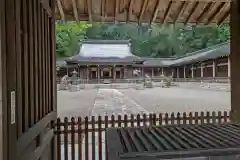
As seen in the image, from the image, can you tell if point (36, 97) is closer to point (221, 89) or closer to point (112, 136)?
point (112, 136)

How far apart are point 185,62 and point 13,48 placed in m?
34.3

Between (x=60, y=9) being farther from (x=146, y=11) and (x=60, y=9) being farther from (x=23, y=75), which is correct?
(x=23, y=75)

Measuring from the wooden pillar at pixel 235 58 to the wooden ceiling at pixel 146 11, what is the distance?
28 centimetres

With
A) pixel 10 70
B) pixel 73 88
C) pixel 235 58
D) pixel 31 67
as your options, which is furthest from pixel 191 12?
pixel 73 88

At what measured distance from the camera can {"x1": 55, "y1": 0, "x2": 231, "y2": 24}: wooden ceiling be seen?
422 cm

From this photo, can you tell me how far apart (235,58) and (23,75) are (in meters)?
2.98

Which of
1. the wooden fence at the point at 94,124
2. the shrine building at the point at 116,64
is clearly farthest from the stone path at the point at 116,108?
the shrine building at the point at 116,64

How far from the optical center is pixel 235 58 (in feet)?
13.0

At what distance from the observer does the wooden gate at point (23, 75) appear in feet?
5.33

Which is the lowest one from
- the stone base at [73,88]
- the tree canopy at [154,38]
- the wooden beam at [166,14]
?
the stone base at [73,88]

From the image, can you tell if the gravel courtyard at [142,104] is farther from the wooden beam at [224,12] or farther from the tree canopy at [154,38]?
the tree canopy at [154,38]

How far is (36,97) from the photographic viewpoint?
2.54 m

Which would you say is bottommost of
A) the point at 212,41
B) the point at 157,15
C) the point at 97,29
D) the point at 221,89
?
the point at 221,89

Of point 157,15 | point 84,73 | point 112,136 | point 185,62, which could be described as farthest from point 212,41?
point 112,136
